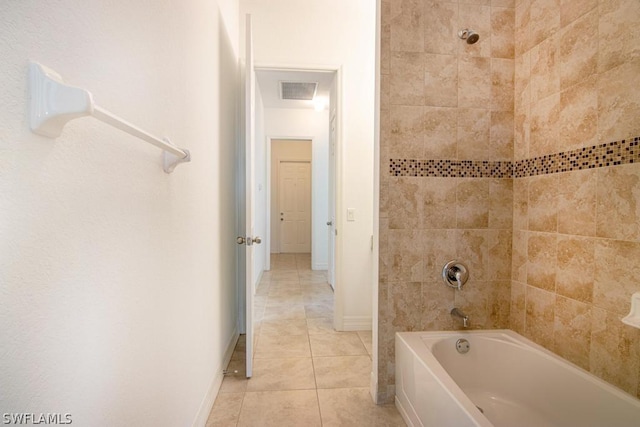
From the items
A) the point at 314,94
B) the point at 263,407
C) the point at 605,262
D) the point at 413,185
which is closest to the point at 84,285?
the point at 263,407

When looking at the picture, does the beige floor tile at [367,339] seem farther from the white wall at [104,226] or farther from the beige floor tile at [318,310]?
the white wall at [104,226]

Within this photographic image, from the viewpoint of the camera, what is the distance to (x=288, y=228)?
22.7ft

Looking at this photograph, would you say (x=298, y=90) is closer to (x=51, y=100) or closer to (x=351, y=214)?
(x=351, y=214)

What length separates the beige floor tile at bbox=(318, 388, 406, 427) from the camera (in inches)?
64.5

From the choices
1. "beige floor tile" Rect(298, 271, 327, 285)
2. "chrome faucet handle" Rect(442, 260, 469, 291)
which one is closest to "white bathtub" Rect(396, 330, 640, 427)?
"chrome faucet handle" Rect(442, 260, 469, 291)

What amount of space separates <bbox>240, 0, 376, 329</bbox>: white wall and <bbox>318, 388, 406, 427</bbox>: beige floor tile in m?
0.93

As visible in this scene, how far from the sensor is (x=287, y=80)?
10.2 feet

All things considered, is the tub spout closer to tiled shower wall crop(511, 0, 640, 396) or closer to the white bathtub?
the white bathtub

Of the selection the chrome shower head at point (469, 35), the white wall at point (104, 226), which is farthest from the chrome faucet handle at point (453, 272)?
the white wall at point (104, 226)

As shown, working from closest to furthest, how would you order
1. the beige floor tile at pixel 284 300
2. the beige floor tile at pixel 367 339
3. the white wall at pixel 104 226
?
the white wall at pixel 104 226
the beige floor tile at pixel 367 339
the beige floor tile at pixel 284 300

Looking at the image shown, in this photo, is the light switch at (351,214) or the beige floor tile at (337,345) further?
the light switch at (351,214)

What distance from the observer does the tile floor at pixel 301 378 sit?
167cm

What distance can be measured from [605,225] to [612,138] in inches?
14.1

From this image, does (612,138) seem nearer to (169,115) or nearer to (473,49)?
(473,49)
